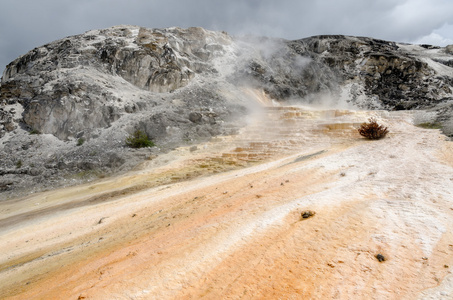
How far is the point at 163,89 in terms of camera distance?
890 inches

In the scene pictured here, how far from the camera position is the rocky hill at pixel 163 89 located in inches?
605

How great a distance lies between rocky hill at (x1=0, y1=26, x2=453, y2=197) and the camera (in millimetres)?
15375

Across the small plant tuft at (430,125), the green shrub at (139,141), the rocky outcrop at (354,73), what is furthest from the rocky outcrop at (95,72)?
the small plant tuft at (430,125)

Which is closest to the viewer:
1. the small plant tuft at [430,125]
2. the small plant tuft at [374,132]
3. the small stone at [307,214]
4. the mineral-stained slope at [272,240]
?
the mineral-stained slope at [272,240]

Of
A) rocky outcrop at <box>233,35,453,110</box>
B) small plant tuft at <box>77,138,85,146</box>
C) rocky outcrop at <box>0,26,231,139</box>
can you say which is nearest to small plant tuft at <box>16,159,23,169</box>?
rocky outcrop at <box>0,26,231,139</box>

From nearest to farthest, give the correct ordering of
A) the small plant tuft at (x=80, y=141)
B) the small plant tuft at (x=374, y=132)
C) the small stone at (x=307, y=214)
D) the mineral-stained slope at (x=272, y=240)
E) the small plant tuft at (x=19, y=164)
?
the mineral-stained slope at (x=272, y=240)
the small stone at (x=307, y=214)
the small plant tuft at (x=374, y=132)
the small plant tuft at (x=19, y=164)
the small plant tuft at (x=80, y=141)

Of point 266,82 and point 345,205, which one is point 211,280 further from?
point 266,82

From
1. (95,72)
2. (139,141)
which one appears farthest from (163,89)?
(139,141)

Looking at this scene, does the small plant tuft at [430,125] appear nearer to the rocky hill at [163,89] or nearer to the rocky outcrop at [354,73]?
the rocky hill at [163,89]

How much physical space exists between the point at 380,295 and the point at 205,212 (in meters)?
3.00

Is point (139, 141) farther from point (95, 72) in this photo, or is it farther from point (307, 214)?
point (307, 214)

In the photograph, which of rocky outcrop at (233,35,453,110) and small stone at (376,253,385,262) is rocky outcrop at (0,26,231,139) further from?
small stone at (376,253,385,262)

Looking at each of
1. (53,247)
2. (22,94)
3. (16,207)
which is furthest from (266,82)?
(53,247)

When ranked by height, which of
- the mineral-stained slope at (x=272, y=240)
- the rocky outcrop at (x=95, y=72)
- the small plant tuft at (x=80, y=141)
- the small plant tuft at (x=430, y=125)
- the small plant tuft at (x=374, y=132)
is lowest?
the small plant tuft at (x=80, y=141)
